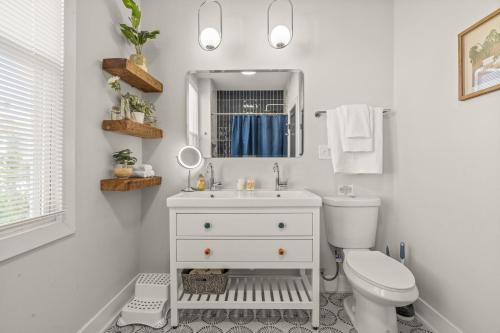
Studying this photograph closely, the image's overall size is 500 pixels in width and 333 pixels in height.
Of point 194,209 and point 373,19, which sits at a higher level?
point 373,19

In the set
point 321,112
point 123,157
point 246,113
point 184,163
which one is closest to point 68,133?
point 123,157

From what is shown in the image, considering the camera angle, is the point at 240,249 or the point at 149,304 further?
the point at 149,304

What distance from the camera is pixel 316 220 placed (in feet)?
5.09

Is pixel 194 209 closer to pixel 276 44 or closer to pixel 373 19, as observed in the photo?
pixel 276 44

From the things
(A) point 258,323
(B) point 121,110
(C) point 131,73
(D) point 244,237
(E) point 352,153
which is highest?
(C) point 131,73

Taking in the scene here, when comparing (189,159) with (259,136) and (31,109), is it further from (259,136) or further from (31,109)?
(31,109)

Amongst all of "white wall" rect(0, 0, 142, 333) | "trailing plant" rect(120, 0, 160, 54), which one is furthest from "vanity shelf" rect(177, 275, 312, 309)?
"trailing plant" rect(120, 0, 160, 54)

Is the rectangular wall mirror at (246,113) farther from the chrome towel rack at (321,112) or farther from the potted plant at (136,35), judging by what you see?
the potted plant at (136,35)

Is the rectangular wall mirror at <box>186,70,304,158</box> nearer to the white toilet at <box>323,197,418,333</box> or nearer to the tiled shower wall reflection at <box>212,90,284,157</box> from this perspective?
the tiled shower wall reflection at <box>212,90,284,157</box>

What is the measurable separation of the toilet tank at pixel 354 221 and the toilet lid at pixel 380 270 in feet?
0.48

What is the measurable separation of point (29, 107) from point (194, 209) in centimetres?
94

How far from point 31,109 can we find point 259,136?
A: 1400 millimetres

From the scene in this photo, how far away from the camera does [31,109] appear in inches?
43.6

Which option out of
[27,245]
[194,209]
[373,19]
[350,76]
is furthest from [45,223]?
[373,19]
